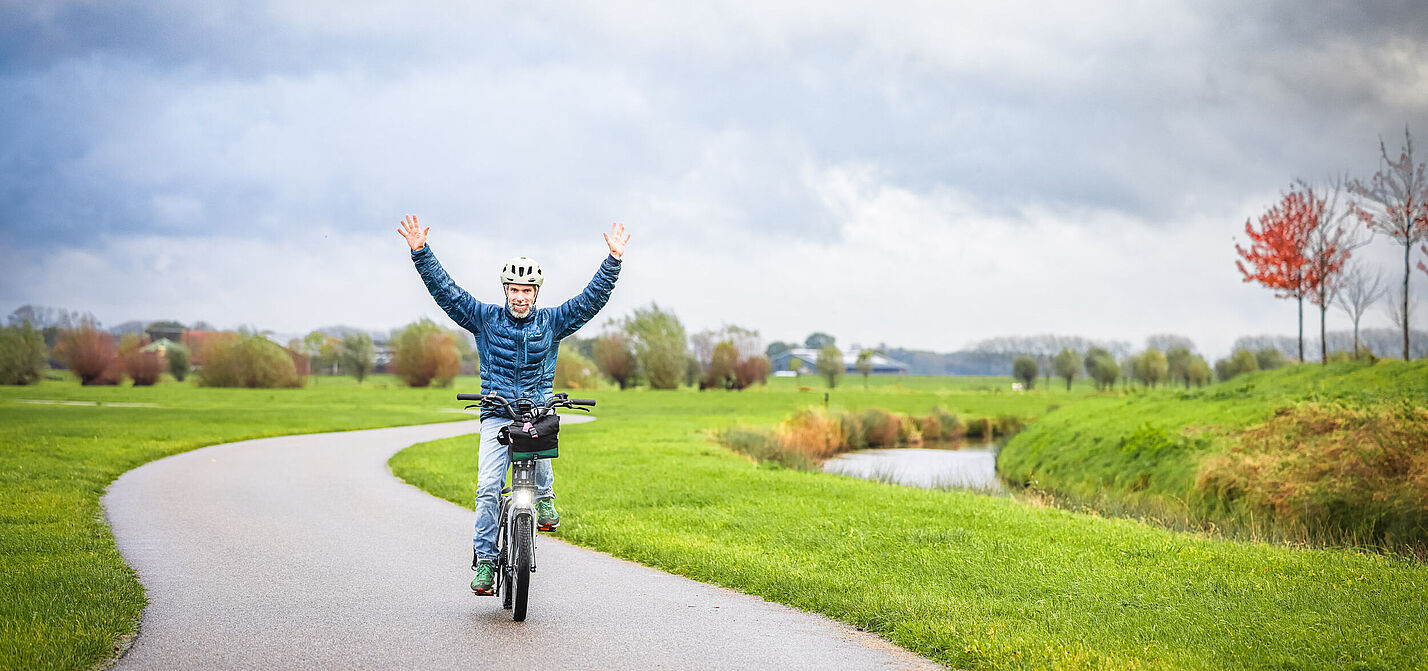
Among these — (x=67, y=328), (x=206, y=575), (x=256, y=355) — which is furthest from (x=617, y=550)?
(x=67, y=328)

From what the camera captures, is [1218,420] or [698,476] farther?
[1218,420]

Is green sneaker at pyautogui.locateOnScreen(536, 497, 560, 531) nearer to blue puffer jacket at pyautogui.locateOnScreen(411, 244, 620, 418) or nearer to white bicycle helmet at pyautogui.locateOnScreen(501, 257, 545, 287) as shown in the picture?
blue puffer jacket at pyautogui.locateOnScreen(411, 244, 620, 418)

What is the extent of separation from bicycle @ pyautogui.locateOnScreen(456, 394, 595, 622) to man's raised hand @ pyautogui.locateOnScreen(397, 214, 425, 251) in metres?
1.25

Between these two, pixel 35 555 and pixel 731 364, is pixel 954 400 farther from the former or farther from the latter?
pixel 35 555

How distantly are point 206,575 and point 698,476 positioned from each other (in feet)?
30.4

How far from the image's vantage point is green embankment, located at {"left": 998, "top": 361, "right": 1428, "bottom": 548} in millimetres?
14578

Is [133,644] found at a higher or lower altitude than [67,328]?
lower

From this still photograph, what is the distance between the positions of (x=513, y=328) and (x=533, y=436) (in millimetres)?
887

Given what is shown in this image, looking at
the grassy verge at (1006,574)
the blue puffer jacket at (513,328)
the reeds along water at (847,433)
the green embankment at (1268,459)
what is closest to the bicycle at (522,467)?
the blue puffer jacket at (513,328)

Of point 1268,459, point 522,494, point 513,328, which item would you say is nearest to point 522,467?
point 522,494

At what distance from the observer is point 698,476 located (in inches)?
648

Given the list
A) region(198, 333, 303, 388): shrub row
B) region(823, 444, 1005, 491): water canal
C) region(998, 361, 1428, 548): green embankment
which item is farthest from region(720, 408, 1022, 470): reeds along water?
region(198, 333, 303, 388): shrub row

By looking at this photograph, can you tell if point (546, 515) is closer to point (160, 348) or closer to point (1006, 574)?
point (1006, 574)

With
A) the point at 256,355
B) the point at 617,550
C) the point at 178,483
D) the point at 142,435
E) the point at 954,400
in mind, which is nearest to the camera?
the point at 617,550
